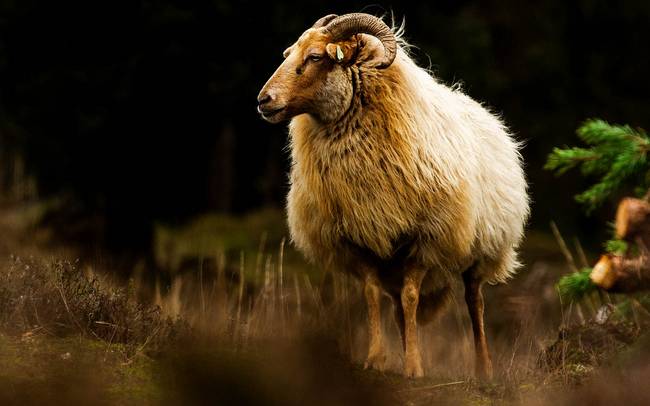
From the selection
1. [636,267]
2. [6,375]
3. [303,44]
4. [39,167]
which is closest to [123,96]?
[39,167]

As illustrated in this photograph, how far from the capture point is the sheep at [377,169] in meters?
7.91

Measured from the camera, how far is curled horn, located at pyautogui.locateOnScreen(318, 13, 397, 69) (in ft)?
26.7

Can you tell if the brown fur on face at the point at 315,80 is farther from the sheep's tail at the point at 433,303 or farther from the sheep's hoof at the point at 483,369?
the sheep's hoof at the point at 483,369

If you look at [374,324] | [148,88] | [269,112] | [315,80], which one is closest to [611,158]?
[374,324]

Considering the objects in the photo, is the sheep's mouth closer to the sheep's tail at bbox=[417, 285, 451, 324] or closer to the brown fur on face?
the brown fur on face

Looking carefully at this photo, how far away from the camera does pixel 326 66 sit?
8016mm

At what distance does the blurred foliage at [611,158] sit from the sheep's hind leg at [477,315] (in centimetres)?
122

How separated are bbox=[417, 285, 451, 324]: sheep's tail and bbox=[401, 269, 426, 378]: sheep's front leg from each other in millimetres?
A: 884

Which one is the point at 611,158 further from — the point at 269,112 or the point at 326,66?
the point at 269,112

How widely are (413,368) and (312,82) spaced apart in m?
2.16

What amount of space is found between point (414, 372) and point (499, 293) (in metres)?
5.19

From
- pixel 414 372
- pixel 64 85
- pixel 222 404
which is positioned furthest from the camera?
pixel 64 85

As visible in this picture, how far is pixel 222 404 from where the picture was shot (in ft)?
17.9

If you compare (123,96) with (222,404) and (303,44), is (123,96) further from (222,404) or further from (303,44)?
(222,404)
